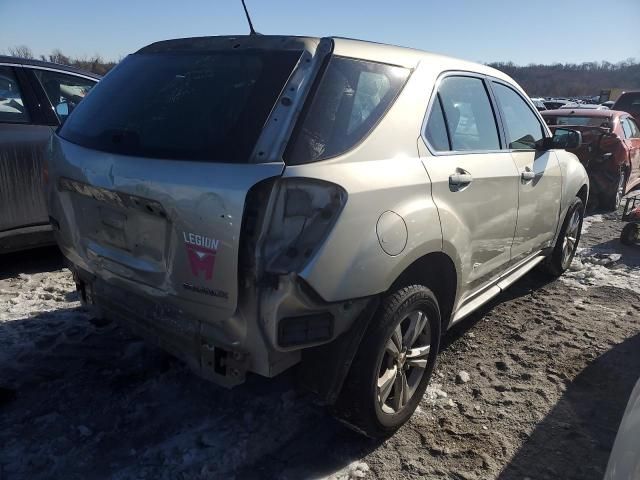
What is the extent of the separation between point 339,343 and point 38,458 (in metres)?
1.50

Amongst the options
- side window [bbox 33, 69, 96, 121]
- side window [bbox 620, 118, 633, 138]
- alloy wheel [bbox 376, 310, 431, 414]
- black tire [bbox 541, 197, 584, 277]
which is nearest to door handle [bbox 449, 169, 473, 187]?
Result: alloy wheel [bbox 376, 310, 431, 414]

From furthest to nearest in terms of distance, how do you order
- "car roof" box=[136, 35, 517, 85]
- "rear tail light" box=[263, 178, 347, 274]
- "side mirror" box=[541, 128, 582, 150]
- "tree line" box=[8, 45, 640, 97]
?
"tree line" box=[8, 45, 640, 97] → "side mirror" box=[541, 128, 582, 150] → "car roof" box=[136, 35, 517, 85] → "rear tail light" box=[263, 178, 347, 274]

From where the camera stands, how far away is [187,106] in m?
2.24

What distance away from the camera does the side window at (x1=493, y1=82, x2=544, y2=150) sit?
3574 mm

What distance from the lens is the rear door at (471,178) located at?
2613 mm

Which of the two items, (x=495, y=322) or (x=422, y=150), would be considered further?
(x=495, y=322)

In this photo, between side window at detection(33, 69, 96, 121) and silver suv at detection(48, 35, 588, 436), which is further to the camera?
side window at detection(33, 69, 96, 121)

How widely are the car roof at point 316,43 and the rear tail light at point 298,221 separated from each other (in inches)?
26.5

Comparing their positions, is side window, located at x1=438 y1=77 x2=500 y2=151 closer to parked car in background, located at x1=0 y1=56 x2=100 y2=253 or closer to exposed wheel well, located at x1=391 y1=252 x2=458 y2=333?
exposed wheel well, located at x1=391 y1=252 x2=458 y2=333

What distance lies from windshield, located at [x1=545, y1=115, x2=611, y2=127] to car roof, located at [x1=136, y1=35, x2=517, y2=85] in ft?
22.1

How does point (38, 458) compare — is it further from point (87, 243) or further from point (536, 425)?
point (536, 425)

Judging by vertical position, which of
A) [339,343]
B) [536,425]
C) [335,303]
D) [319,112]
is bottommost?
[536,425]

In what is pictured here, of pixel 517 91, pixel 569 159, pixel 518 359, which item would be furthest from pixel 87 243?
pixel 569 159

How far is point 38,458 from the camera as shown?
2342mm
